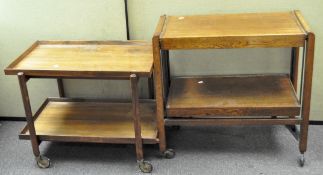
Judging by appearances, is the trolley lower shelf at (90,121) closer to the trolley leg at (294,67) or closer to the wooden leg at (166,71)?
the wooden leg at (166,71)

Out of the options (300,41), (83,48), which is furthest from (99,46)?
(300,41)

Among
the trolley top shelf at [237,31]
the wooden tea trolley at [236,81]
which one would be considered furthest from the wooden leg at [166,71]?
the trolley top shelf at [237,31]

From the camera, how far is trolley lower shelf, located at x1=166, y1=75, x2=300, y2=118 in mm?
2168

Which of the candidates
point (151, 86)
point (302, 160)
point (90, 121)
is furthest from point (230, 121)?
point (90, 121)

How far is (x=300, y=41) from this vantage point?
1.96m

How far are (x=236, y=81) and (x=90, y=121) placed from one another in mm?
803

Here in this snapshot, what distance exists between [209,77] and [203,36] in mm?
530

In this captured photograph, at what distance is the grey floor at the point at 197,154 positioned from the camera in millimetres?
2285

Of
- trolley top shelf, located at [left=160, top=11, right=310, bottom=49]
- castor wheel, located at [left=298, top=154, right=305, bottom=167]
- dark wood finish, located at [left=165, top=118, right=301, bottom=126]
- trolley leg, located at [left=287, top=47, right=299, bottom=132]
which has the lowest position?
castor wheel, located at [left=298, top=154, right=305, bottom=167]

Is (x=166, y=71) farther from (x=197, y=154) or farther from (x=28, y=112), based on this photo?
(x=28, y=112)

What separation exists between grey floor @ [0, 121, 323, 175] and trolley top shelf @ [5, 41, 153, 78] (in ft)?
1.71

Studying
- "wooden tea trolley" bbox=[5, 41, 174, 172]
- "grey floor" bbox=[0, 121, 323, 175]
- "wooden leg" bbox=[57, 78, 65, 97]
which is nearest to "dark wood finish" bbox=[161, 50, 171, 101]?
"wooden tea trolley" bbox=[5, 41, 174, 172]

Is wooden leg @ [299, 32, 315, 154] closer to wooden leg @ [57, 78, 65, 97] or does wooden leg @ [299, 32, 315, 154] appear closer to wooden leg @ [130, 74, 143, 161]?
wooden leg @ [130, 74, 143, 161]

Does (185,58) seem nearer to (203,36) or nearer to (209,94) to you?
(209,94)
